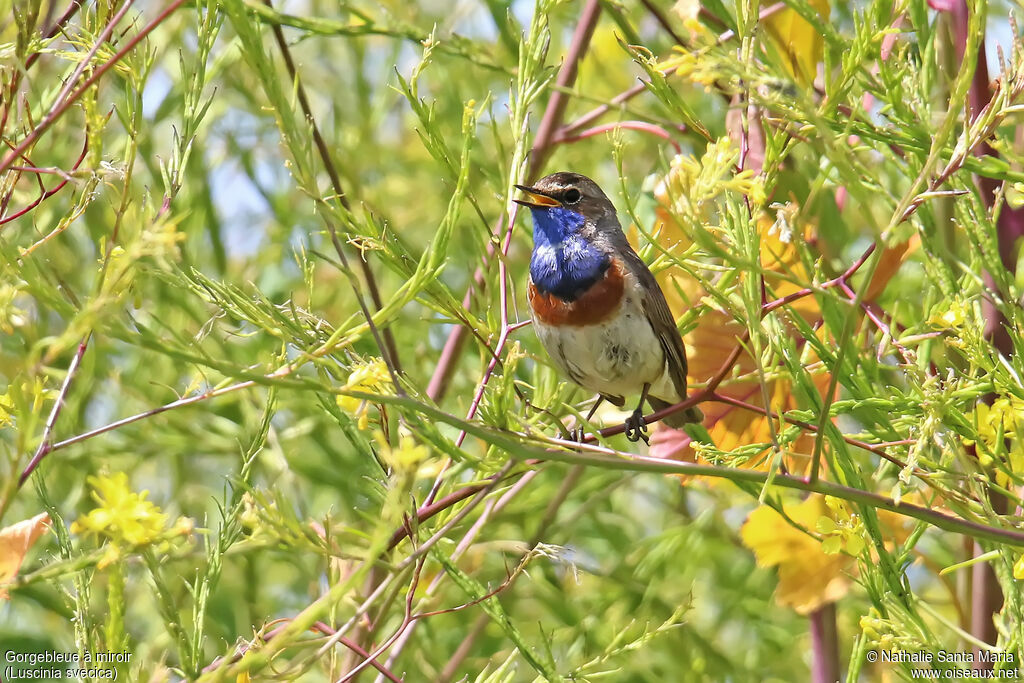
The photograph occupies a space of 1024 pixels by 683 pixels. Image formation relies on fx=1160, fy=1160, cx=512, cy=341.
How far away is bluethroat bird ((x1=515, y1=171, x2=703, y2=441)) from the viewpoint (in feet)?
11.2

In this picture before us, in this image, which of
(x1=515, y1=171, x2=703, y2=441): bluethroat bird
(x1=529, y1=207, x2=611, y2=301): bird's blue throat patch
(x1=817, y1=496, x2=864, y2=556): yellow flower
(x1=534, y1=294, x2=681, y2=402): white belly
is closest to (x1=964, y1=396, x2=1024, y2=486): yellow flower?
(x1=817, y1=496, x2=864, y2=556): yellow flower

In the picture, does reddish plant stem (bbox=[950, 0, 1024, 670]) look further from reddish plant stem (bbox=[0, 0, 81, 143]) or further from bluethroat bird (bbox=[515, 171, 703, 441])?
reddish plant stem (bbox=[0, 0, 81, 143])

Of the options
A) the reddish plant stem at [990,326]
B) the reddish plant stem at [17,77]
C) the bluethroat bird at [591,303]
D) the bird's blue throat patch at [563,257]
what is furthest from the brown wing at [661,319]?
the reddish plant stem at [17,77]

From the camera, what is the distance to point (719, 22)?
301cm

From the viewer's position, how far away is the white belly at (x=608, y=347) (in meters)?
3.40

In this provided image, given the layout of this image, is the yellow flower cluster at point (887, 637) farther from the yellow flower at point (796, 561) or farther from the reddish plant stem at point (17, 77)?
the reddish plant stem at point (17, 77)

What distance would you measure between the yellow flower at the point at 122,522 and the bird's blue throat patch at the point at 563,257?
6.66 ft

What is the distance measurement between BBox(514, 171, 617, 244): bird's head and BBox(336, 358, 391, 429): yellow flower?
5.08 feet

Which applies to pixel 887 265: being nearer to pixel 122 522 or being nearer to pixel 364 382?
pixel 364 382

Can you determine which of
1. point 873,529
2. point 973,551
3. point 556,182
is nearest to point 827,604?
point 973,551

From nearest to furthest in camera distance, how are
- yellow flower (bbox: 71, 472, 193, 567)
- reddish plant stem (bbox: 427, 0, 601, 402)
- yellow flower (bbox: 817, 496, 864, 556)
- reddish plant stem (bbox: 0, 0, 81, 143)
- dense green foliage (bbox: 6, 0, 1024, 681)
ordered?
yellow flower (bbox: 71, 472, 193, 567)
dense green foliage (bbox: 6, 0, 1024, 681)
reddish plant stem (bbox: 0, 0, 81, 143)
yellow flower (bbox: 817, 496, 864, 556)
reddish plant stem (bbox: 427, 0, 601, 402)

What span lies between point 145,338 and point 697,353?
167 cm

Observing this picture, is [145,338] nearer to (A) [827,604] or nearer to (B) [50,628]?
(A) [827,604]

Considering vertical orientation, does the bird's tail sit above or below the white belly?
below
